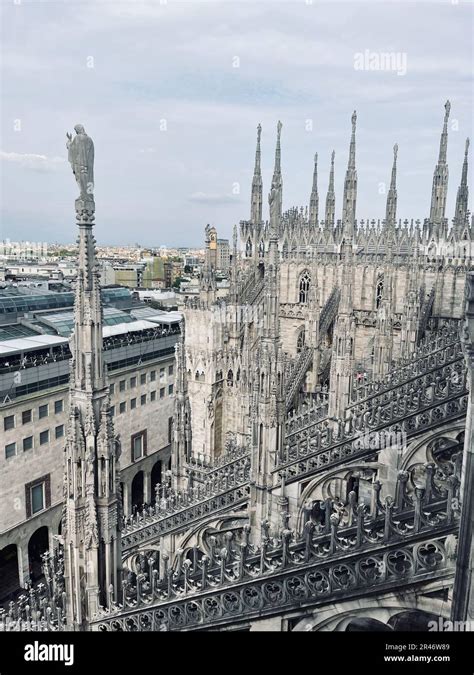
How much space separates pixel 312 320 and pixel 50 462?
17.5 m

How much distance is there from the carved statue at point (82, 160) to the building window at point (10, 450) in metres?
19.4

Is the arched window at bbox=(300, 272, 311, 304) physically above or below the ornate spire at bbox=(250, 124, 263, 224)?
below

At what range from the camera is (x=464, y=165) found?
4016cm

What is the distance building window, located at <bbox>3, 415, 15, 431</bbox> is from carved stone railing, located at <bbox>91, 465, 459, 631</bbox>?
17.0 m

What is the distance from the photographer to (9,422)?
80.3 ft

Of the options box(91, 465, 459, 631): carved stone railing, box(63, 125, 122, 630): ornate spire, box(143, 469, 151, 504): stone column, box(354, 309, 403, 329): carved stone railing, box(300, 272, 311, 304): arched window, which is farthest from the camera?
box(300, 272, 311, 304): arched window

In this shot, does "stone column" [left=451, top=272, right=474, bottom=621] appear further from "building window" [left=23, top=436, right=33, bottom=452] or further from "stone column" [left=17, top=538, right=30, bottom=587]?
"stone column" [left=17, top=538, right=30, bottom=587]

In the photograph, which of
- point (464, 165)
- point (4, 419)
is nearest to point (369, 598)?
point (4, 419)

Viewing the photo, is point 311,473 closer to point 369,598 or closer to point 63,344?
point 369,598

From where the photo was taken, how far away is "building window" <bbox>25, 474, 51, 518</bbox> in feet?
84.2

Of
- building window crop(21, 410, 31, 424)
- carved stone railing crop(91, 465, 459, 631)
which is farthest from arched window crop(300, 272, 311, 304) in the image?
carved stone railing crop(91, 465, 459, 631)

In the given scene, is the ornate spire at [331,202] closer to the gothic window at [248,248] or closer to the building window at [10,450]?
the gothic window at [248,248]

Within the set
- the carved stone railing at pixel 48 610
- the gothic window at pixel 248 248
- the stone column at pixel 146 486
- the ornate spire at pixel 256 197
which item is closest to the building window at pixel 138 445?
the stone column at pixel 146 486
